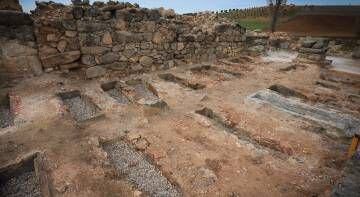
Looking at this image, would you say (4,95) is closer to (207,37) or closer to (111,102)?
(111,102)

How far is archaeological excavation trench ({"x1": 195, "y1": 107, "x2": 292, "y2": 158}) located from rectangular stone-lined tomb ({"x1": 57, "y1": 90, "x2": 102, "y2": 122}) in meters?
2.20

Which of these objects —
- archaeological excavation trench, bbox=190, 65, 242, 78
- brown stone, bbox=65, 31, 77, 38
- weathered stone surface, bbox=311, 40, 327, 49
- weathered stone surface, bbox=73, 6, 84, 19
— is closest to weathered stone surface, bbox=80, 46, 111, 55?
brown stone, bbox=65, 31, 77, 38

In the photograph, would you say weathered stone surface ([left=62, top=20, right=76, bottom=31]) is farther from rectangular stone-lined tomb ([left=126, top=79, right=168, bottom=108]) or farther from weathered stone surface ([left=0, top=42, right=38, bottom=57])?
rectangular stone-lined tomb ([left=126, top=79, right=168, bottom=108])

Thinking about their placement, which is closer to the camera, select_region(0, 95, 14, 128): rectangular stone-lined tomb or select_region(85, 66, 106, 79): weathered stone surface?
select_region(0, 95, 14, 128): rectangular stone-lined tomb

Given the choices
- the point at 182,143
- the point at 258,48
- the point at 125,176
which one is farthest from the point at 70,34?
the point at 258,48

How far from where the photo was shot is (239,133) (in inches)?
173

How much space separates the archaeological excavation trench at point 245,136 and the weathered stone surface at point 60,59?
3554 millimetres

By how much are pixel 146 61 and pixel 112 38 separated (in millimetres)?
1205

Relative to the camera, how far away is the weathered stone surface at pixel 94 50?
6.31 meters

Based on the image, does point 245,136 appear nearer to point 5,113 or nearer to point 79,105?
point 79,105

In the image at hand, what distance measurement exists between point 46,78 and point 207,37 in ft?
17.0

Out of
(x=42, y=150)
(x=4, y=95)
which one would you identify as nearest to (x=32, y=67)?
(x=4, y=95)

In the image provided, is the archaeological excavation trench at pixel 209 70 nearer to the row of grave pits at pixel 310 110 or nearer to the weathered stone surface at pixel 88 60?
the row of grave pits at pixel 310 110

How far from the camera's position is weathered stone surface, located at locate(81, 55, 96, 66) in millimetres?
6367
